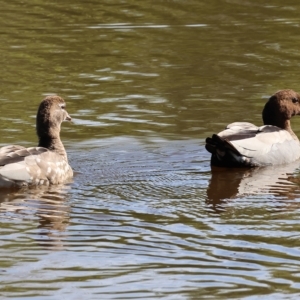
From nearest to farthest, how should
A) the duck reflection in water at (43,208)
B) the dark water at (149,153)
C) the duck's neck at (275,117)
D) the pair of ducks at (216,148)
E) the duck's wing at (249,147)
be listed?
the dark water at (149,153) < the duck reflection in water at (43,208) < the pair of ducks at (216,148) < the duck's wing at (249,147) < the duck's neck at (275,117)

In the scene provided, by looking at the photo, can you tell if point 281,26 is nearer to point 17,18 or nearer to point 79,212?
point 17,18

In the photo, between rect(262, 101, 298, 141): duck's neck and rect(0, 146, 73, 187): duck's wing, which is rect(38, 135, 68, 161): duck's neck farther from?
rect(262, 101, 298, 141): duck's neck

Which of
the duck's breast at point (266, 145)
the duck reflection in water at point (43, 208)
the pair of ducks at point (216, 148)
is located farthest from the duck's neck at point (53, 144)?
the duck's breast at point (266, 145)

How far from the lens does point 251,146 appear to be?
12406 millimetres

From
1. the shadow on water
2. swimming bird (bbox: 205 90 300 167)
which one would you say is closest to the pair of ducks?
swimming bird (bbox: 205 90 300 167)

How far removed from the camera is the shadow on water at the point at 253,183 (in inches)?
432

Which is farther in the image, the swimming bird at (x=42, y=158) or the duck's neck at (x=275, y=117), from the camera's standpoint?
the duck's neck at (x=275, y=117)

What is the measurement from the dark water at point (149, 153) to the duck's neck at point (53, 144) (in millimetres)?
317

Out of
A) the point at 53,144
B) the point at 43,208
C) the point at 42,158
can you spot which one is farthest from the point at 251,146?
the point at 43,208

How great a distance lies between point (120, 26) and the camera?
2097 centimetres

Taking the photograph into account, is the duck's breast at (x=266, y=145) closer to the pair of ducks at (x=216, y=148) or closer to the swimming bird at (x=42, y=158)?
the pair of ducks at (x=216, y=148)

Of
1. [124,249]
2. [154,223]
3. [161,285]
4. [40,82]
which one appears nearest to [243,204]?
[154,223]

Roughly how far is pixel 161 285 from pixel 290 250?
56.4 inches

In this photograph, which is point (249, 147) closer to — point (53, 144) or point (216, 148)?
point (216, 148)
